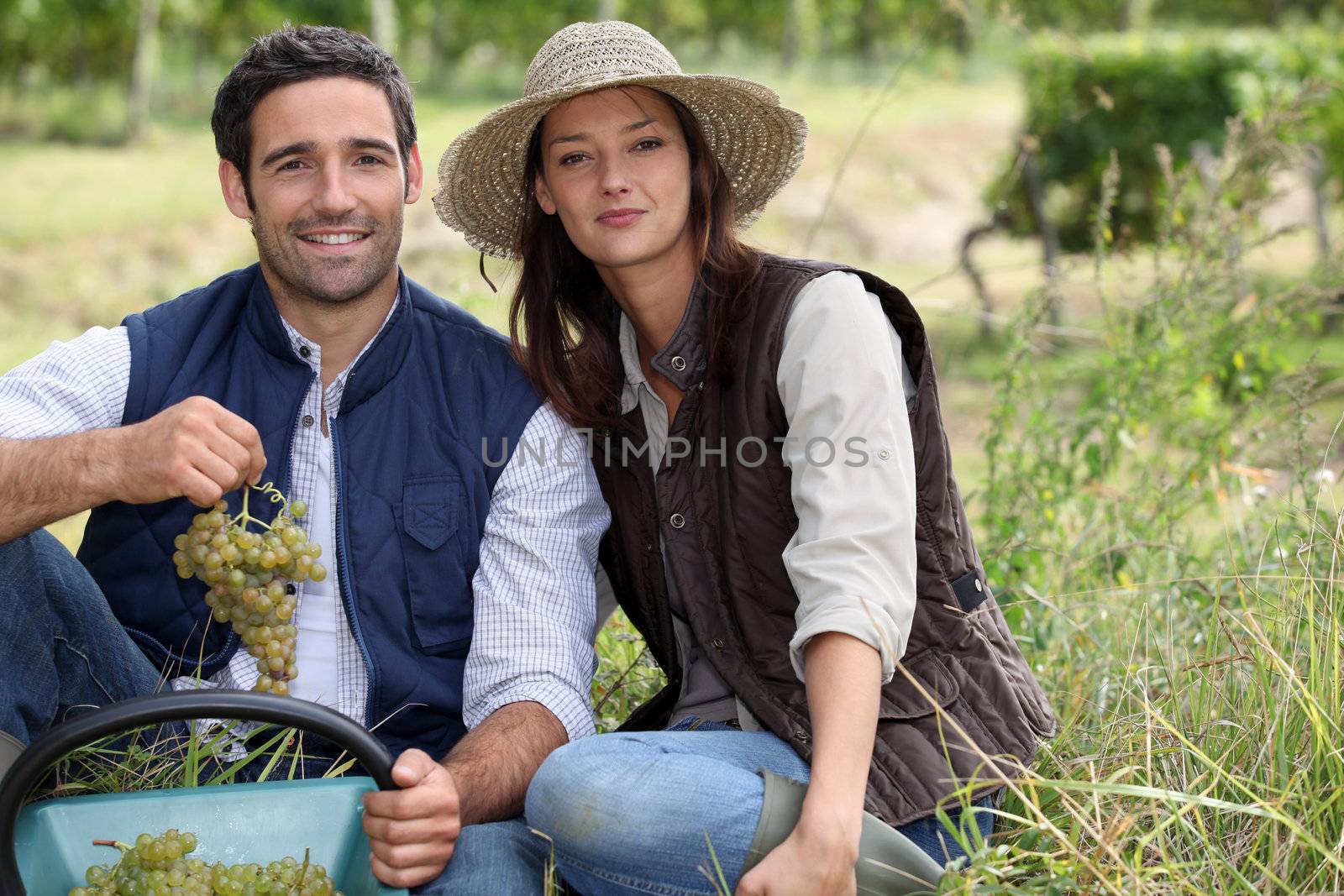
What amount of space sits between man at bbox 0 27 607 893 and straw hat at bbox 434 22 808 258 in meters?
0.20

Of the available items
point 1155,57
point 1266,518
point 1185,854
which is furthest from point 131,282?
point 1185,854

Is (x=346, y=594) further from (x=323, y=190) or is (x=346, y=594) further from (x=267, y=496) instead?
(x=323, y=190)

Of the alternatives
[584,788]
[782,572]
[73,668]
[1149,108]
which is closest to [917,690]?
[782,572]

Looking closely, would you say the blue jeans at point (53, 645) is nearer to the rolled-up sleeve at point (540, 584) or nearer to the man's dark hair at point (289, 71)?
the rolled-up sleeve at point (540, 584)

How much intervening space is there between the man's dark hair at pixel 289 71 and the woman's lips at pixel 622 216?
569mm

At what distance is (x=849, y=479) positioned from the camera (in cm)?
221

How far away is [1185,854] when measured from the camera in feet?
7.31

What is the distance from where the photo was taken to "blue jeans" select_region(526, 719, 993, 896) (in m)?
2.16

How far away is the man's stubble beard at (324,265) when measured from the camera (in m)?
2.66

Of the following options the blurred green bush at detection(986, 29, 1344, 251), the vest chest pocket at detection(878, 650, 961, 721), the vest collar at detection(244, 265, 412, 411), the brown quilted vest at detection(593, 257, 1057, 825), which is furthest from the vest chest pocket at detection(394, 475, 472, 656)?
the blurred green bush at detection(986, 29, 1344, 251)

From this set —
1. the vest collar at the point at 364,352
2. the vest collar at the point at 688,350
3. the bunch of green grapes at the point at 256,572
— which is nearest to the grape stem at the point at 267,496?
the bunch of green grapes at the point at 256,572

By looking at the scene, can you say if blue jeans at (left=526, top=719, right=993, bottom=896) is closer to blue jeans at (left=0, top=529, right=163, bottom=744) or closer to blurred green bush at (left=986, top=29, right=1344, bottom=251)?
blue jeans at (left=0, top=529, right=163, bottom=744)

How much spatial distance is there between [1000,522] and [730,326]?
5.18ft

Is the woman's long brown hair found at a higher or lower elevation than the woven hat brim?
lower
